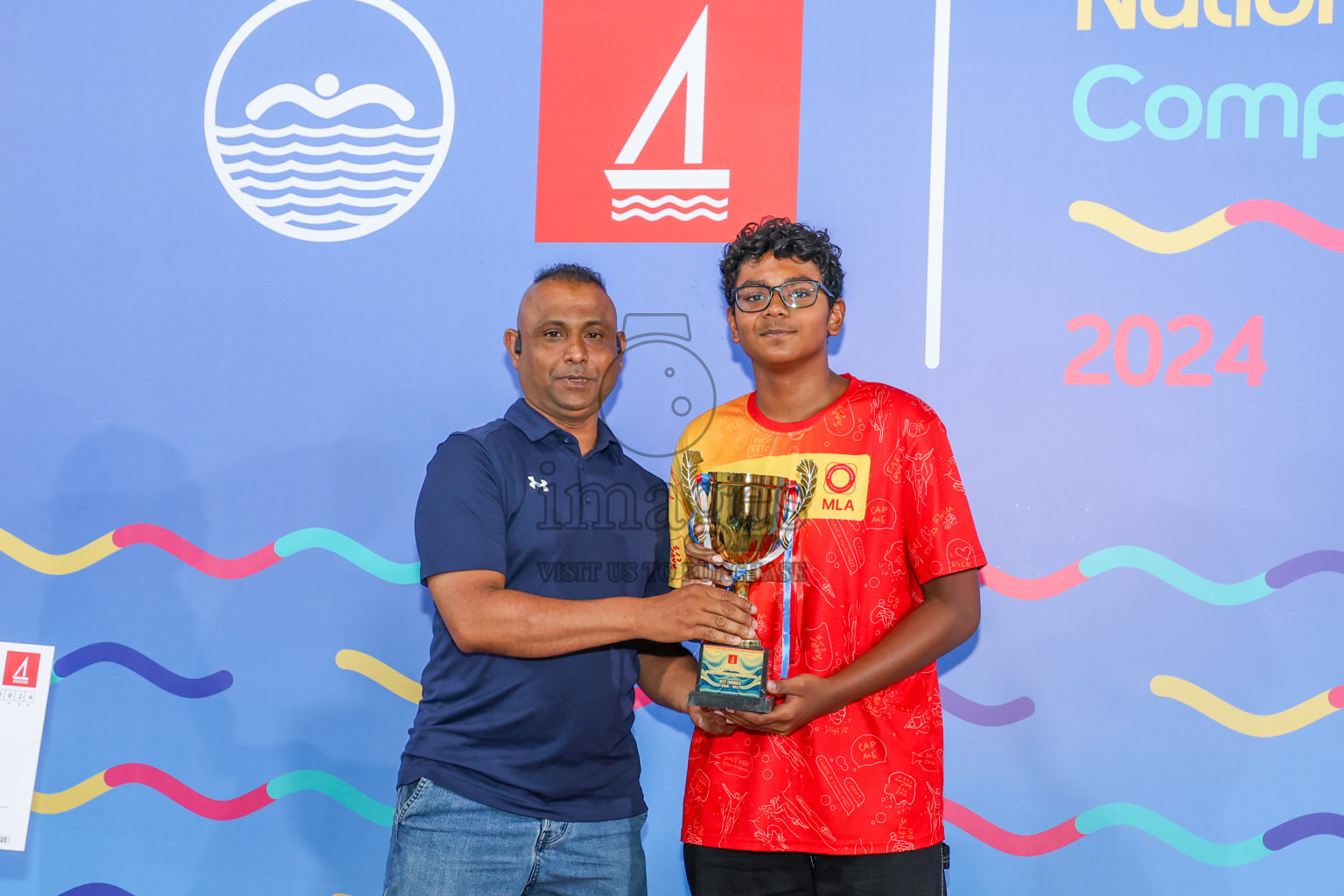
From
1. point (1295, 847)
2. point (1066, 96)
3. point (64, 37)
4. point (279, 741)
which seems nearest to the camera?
point (1295, 847)

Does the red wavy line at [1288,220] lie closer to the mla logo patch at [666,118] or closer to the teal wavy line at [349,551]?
the mla logo patch at [666,118]

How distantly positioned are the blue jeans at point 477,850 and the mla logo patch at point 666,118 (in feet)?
5.06

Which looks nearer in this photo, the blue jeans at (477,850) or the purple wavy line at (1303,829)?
the blue jeans at (477,850)

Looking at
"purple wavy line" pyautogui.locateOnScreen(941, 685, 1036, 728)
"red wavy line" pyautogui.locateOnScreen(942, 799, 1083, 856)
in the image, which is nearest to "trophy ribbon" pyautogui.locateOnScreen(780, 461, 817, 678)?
"purple wavy line" pyautogui.locateOnScreen(941, 685, 1036, 728)

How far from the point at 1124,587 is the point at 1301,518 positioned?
0.45 metres

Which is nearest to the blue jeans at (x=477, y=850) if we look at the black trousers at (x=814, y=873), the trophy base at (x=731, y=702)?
the black trousers at (x=814, y=873)

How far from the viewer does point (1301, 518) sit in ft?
8.13

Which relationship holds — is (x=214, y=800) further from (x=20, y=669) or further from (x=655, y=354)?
(x=655, y=354)

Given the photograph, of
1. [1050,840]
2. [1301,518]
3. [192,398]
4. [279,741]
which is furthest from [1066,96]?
[279,741]

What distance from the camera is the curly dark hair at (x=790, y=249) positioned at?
6.89 ft

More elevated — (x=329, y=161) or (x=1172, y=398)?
(x=329, y=161)

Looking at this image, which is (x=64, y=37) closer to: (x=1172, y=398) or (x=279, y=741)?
(x=279, y=741)

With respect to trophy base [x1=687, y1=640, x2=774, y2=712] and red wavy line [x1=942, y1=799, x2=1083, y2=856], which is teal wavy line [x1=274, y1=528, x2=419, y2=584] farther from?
red wavy line [x1=942, y1=799, x2=1083, y2=856]

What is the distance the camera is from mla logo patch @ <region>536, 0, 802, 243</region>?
2.72 metres
